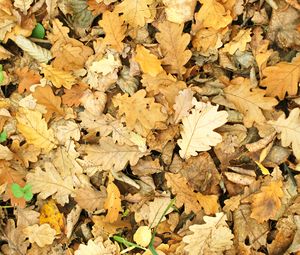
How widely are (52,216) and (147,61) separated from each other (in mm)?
992

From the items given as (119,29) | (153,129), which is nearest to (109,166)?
(153,129)

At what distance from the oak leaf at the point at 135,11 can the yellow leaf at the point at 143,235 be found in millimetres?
1055

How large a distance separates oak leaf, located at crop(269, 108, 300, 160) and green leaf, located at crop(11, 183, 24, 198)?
55.4 inches

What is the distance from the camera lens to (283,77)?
2.19 m

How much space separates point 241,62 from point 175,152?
22.5 inches

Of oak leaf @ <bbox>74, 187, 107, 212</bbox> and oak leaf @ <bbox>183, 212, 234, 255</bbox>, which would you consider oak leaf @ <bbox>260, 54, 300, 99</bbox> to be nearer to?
oak leaf @ <bbox>183, 212, 234, 255</bbox>

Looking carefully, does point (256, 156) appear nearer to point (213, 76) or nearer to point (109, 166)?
point (213, 76)

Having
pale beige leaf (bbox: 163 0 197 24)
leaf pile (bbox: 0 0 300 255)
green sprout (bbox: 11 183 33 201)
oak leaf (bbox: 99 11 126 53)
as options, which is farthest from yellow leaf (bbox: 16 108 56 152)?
pale beige leaf (bbox: 163 0 197 24)

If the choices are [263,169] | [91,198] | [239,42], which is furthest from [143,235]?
[239,42]

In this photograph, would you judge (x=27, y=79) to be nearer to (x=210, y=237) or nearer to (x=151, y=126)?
(x=151, y=126)

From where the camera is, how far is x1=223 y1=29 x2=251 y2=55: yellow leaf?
2.26 metres

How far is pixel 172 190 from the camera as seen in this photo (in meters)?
2.29

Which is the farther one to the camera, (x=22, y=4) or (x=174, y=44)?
(x=22, y=4)

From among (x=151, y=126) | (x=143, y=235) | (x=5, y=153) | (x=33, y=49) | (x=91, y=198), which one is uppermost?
(x=33, y=49)
